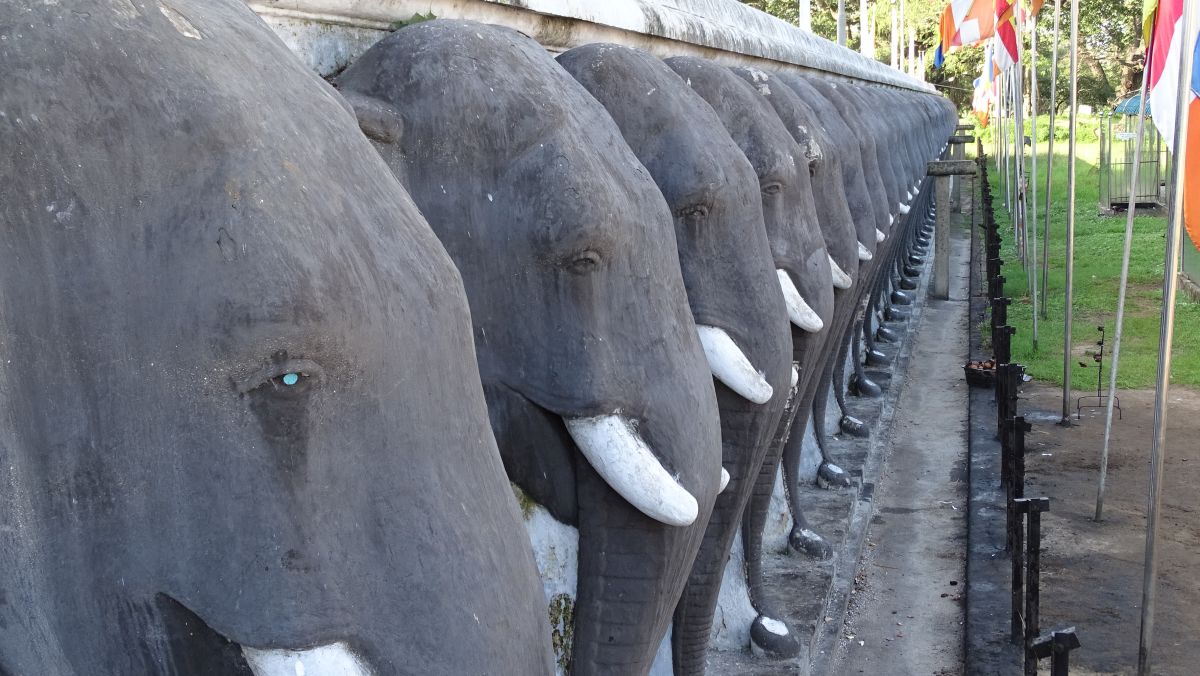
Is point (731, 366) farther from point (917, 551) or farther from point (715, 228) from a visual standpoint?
point (917, 551)

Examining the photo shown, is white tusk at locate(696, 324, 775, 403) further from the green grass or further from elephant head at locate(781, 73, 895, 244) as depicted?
the green grass

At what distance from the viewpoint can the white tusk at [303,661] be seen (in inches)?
50.5

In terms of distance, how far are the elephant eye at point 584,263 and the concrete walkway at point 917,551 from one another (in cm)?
379

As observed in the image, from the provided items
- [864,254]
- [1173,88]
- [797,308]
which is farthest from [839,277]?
[1173,88]

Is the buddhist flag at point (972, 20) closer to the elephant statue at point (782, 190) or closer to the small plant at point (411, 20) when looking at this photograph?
the elephant statue at point (782, 190)

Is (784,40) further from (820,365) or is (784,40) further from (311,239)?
(311,239)

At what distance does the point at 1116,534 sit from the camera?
24.3 ft

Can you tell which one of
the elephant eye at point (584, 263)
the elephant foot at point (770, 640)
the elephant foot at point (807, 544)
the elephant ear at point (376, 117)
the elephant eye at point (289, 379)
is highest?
the elephant ear at point (376, 117)

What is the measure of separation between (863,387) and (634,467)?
7.53 meters

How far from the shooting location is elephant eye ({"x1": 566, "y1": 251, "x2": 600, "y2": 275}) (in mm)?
2406

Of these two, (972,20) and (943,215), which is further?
(972,20)

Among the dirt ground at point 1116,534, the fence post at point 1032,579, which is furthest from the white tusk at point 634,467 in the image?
the dirt ground at point 1116,534

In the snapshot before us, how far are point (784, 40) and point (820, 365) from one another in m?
2.51

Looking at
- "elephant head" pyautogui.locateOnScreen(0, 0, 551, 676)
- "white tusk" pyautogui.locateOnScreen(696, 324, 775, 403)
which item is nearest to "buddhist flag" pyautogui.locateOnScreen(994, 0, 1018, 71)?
"white tusk" pyautogui.locateOnScreen(696, 324, 775, 403)
